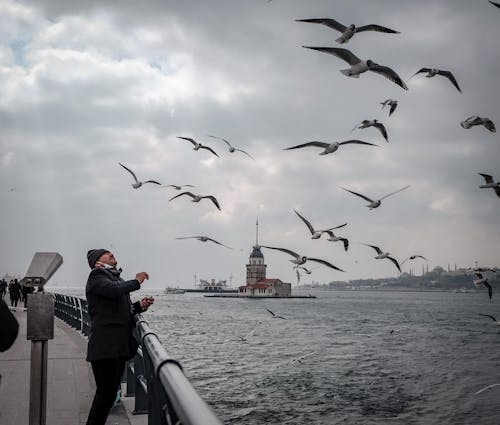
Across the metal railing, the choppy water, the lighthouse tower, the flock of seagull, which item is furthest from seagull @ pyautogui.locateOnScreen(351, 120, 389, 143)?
the lighthouse tower

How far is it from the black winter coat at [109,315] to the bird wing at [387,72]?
30.6 ft

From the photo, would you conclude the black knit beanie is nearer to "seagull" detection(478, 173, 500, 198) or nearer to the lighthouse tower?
"seagull" detection(478, 173, 500, 198)

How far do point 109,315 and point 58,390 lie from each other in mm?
3124

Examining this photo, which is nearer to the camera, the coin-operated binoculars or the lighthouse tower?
the coin-operated binoculars

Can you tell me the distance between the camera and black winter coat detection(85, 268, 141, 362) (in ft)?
16.1

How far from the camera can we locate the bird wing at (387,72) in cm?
1263

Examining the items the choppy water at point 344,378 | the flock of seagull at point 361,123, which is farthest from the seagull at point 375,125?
the choppy water at point 344,378

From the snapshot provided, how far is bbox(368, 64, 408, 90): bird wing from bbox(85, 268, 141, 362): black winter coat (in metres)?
9.34

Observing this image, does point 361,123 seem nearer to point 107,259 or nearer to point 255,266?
point 107,259

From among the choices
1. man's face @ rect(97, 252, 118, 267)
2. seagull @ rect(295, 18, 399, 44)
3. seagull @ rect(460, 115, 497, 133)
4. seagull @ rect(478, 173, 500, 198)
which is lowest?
man's face @ rect(97, 252, 118, 267)

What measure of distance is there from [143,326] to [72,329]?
1321cm

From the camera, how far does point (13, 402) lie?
6797mm

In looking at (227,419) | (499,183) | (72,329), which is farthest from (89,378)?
(499,183)

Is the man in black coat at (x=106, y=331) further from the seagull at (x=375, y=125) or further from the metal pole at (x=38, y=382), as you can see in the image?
the seagull at (x=375, y=125)
